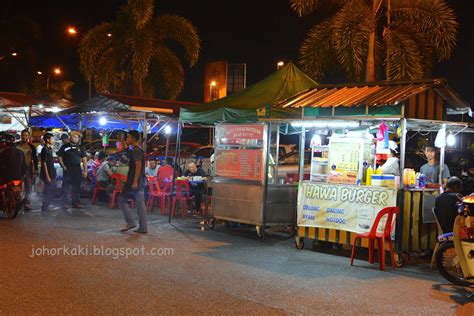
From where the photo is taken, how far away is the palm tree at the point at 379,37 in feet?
60.1

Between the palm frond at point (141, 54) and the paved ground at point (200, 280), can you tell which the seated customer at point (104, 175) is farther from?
the palm frond at point (141, 54)

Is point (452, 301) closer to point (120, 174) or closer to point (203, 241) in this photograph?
point (203, 241)

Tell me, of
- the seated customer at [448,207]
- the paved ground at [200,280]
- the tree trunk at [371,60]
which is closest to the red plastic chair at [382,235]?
the paved ground at [200,280]

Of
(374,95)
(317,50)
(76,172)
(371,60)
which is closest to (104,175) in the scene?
(76,172)

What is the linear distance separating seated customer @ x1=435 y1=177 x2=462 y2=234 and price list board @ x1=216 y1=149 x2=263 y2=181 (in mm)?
3763

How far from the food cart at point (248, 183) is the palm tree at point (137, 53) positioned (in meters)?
14.1

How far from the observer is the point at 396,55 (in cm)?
1864

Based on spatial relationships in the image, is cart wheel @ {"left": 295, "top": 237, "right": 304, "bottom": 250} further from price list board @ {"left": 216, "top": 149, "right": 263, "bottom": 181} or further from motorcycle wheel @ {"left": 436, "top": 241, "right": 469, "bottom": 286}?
motorcycle wheel @ {"left": 436, "top": 241, "right": 469, "bottom": 286}

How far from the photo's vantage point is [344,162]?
1021 centimetres

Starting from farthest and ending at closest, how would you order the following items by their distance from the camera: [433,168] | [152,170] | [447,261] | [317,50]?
1. [317,50]
2. [152,170]
3. [433,168]
4. [447,261]

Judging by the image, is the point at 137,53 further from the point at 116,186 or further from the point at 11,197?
the point at 11,197

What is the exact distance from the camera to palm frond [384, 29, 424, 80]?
60.5 ft

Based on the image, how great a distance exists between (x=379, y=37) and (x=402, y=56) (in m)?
1.46

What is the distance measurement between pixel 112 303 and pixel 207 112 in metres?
6.55
